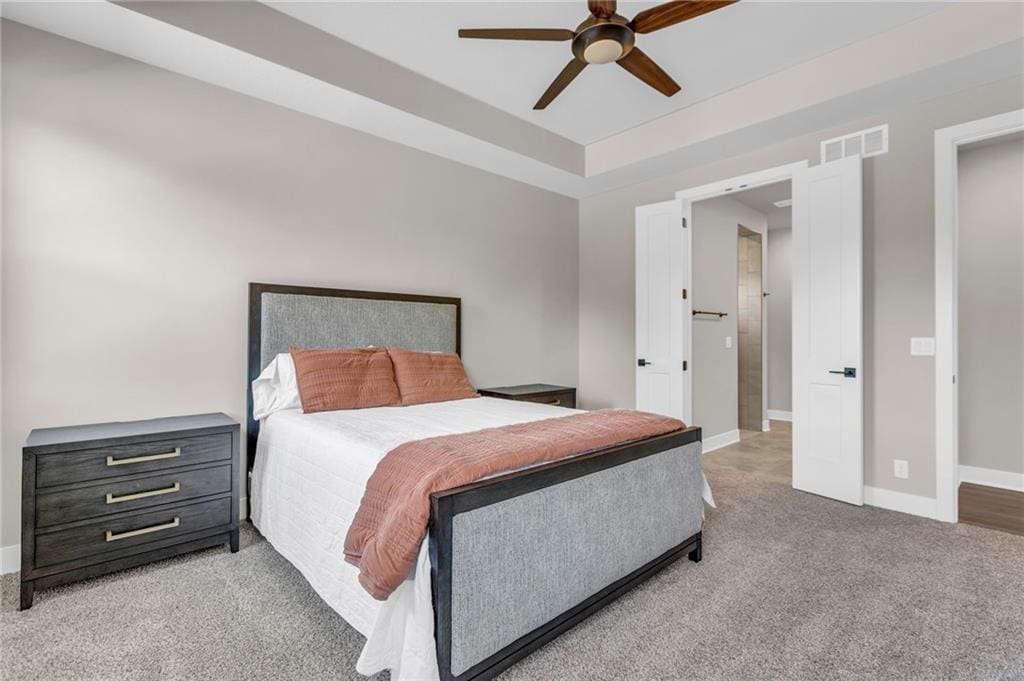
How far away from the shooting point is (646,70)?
2.56 m

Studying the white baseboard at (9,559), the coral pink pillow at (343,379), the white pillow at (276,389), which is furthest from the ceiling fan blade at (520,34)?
the white baseboard at (9,559)

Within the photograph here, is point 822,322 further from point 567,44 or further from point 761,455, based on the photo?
point 567,44

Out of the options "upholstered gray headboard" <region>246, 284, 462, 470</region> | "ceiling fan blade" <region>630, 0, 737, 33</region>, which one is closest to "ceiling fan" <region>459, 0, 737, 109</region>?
"ceiling fan blade" <region>630, 0, 737, 33</region>

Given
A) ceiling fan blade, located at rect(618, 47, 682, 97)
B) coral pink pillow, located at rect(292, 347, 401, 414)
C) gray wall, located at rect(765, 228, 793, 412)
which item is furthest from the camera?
gray wall, located at rect(765, 228, 793, 412)

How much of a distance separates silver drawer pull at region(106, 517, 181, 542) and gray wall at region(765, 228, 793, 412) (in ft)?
21.5

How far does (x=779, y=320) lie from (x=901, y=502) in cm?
385

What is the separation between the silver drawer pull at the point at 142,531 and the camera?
7.22 feet

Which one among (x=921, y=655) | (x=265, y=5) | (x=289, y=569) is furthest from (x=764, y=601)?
(x=265, y=5)

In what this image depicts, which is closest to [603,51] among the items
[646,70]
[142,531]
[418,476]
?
[646,70]

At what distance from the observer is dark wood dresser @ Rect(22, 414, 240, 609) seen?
6.68 ft

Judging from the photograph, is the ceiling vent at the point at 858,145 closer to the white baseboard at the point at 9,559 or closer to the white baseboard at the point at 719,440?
the white baseboard at the point at 719,440

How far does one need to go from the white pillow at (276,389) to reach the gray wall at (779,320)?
5.93 meters

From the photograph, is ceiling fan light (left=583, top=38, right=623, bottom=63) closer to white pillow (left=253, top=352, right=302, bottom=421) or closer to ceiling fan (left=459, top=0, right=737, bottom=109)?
ceiling fan (left=459, top=0, right=737, bottom=109)

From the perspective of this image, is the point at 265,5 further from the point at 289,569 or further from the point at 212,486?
the point at 289,569
